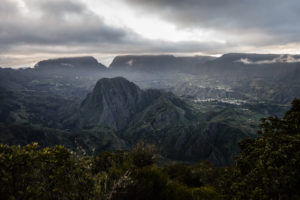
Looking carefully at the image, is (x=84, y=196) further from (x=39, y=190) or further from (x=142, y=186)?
(x=142, y=186)

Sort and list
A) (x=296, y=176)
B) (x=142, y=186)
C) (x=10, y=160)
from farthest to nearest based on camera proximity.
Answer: (x=142, y=186) → (x=296, y=176) → (x=10, y=160)

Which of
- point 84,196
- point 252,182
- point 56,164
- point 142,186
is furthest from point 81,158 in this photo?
point 252,182

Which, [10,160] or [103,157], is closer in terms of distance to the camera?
[10,160]

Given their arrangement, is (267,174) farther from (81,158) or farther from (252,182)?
(81,158)

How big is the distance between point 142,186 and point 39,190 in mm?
13241

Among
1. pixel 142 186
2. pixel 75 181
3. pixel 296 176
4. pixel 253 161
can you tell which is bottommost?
pixel 142 186

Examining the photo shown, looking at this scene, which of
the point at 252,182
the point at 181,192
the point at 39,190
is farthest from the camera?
the point at 181,192

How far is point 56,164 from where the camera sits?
1606cm

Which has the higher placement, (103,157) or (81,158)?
(81,158)

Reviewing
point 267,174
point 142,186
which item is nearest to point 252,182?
point 267,174

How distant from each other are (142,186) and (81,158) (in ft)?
32.2

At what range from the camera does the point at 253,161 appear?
21859 millimetres

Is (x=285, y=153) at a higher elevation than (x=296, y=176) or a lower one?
higher

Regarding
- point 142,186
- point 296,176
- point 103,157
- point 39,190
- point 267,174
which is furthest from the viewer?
point 103,157
